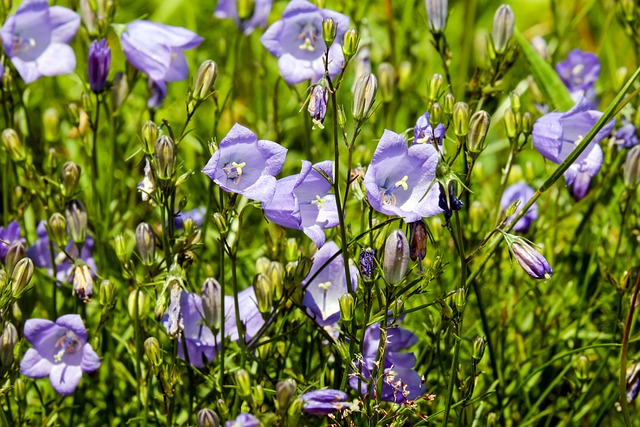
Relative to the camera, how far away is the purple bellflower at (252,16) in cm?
337

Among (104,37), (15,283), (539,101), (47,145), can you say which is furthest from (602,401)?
(47,145)

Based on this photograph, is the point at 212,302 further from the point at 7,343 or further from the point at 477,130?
the point at 477,130

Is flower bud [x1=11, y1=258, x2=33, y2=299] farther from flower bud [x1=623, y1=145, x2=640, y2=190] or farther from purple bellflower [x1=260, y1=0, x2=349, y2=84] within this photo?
flower bud [x1=623, y1=145, x2=640, y2=190]

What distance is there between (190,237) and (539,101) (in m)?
1.79

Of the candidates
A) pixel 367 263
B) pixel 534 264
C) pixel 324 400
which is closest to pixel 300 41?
pixel 367 263

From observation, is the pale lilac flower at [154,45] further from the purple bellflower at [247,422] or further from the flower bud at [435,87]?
the purple bellflower at [247,422]

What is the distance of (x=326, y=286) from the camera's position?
237cm

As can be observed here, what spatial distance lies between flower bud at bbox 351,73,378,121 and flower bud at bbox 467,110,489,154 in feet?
0.93

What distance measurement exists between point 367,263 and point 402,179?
27 cm

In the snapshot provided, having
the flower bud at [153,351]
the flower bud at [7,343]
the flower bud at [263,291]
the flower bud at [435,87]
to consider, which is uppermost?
the flower bud at [435,87]

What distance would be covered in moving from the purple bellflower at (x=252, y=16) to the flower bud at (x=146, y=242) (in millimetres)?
1409

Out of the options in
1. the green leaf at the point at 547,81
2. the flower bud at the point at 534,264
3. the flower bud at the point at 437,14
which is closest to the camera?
the flower bud at the point at 534,264

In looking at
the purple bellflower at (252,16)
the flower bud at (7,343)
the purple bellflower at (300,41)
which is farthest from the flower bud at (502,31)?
the flower bud at (7,343)

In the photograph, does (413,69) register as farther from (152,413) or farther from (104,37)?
(152,413)
